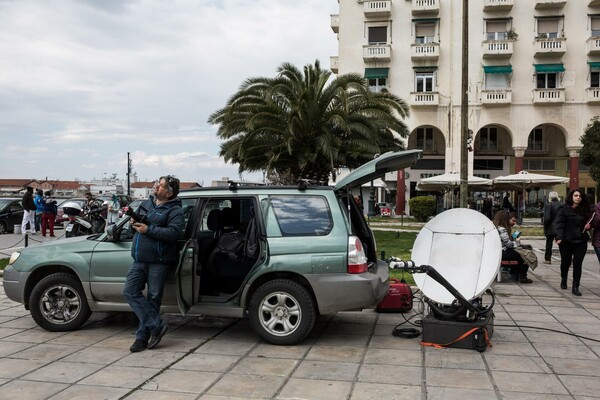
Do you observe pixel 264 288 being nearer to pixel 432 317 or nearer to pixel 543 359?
pixel 432 317

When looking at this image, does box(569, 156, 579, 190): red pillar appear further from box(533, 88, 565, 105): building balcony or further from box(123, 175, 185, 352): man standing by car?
box(123, 175, 185, 352): man standing by car

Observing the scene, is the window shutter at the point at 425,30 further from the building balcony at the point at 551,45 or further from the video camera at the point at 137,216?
the video camera at the point at 137,216

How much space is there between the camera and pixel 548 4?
39.5 meters

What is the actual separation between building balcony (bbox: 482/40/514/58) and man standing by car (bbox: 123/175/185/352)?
38190mm

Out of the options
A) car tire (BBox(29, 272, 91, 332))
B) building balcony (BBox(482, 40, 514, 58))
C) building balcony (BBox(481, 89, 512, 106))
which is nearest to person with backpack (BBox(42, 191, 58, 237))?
car tire (BBox(29, 272, 91, 332))

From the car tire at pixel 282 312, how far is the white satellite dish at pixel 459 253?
133 cm

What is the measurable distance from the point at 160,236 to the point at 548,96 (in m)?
39.1

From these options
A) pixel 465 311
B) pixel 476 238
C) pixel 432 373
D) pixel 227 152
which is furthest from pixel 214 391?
pixel 227 152

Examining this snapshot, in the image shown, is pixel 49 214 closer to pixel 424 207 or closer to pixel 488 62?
pixel 424 207

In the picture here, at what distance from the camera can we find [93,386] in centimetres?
475

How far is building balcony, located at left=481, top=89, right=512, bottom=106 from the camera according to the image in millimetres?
39812

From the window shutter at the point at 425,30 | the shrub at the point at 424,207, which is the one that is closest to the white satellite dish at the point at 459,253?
the shrub at the point at 424,207

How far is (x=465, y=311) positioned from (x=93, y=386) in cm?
373

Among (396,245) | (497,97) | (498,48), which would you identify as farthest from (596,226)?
(498,48)
